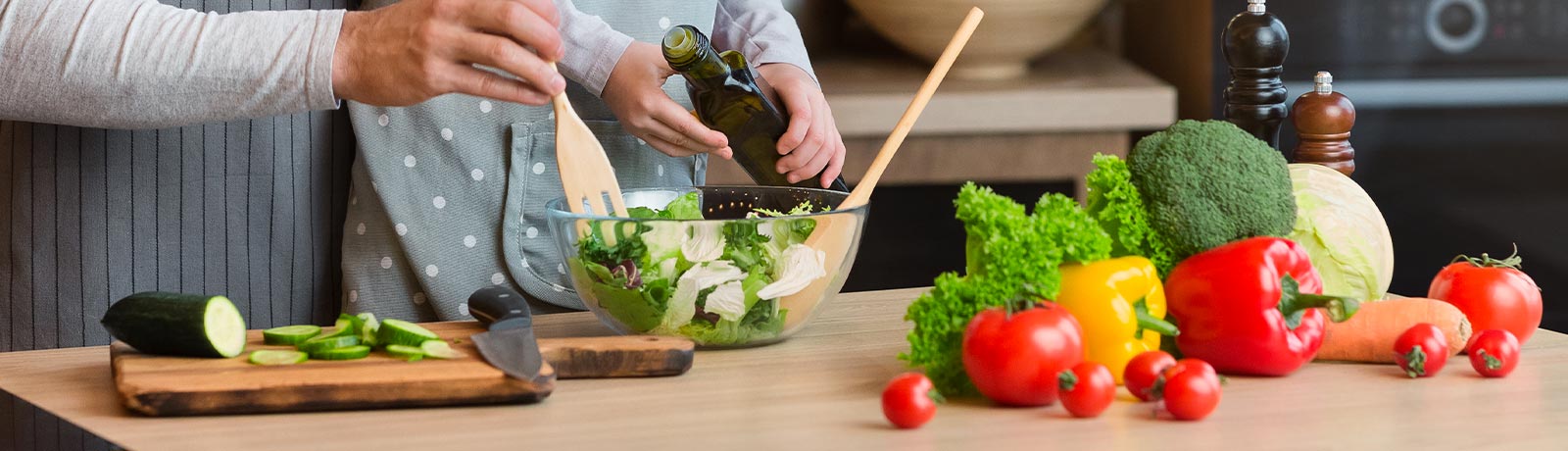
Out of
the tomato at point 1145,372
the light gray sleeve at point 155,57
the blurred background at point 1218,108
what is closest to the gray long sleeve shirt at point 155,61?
the light gray sleeve at point 155,57

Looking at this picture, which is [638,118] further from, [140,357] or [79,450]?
[79,450]

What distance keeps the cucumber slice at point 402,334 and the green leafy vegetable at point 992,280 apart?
0.31 m

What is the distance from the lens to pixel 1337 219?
3.67ft

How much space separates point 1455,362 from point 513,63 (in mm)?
691

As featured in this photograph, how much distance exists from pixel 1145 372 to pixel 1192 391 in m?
0.04

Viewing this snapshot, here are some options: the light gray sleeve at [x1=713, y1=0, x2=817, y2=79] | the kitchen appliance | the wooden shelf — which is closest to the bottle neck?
the light gray sleeve at [x1=713, y1=0, x2=817, y2=79]

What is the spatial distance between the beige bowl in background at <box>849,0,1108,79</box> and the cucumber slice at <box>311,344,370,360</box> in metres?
1.39

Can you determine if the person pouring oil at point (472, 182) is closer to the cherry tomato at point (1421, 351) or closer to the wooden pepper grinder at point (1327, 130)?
the wooden pepper grinder at point (1327, 130)

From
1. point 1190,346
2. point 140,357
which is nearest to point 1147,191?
point 1190,346

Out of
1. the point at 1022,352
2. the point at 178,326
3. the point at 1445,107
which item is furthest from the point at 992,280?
the point at 1445,107

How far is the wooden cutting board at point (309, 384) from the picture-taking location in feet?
2.95

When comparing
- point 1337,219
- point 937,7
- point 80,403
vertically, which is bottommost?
point 80,403

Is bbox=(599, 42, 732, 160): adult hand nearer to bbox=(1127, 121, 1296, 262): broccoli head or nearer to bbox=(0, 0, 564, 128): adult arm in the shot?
bbox=(0, 0, 564, 128): adult arm

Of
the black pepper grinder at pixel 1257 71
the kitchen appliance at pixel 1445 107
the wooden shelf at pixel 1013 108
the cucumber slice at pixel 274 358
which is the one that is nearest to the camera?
the cucumber slice at pixel 274 358
